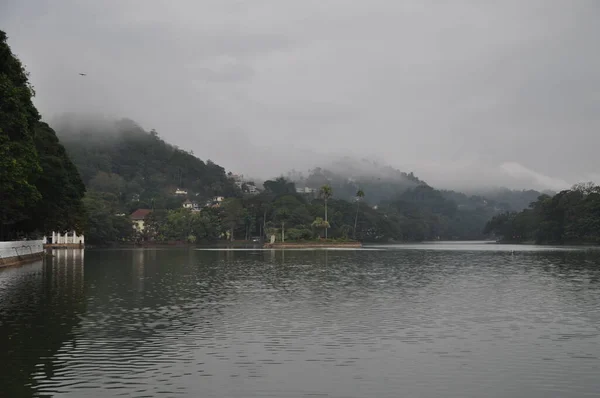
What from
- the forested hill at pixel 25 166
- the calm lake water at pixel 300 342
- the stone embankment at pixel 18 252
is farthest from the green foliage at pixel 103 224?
the calm lake water at pixel 300 342

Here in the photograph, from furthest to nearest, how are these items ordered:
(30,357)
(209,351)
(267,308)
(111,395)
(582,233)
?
1. (582,233)
2. (267,308)
3. (209,351)
4. (30,357)
5. (111,395)

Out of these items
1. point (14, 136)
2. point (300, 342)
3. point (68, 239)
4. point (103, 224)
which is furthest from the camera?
point (68, 239)

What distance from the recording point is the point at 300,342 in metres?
18.0

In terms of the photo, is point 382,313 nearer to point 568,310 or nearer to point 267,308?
point 267,308

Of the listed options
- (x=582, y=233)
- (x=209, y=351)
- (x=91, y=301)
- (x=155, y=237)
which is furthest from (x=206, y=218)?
(x=209, y=351)

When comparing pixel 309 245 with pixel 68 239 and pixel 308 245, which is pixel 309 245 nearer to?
pixel 308 245

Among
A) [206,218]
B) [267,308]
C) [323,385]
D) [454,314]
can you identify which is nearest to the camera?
[323,385]

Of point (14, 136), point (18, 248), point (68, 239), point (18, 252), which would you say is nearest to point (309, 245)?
point (68, 239)

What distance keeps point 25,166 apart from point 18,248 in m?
18.5

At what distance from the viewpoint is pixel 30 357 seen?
15680mm

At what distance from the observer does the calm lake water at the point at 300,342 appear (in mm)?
13180

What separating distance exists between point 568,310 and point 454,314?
5.06 m

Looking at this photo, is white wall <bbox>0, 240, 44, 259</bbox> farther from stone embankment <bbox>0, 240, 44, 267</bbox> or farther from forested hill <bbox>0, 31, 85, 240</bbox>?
forested hill <bbox>0, 31, 85, 240</bbox>

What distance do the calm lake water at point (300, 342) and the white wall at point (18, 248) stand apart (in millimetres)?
24159
